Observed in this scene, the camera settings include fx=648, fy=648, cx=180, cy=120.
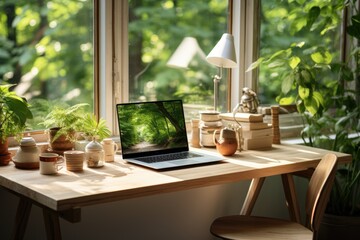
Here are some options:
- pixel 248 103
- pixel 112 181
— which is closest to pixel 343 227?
pixel 248 103

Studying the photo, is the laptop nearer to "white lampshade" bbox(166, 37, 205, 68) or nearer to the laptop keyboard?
the laptop keyboard

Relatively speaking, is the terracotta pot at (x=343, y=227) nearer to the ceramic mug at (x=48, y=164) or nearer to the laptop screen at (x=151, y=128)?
the laptop screen at (x=151, y=128)

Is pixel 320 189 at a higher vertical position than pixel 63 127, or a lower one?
lower

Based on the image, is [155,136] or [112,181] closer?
[112,181]

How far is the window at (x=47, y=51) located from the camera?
2.85 m

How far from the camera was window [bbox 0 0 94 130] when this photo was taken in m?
2.85

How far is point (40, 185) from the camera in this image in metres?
2.33

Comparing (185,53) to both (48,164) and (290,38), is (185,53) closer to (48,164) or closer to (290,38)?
(290,38)

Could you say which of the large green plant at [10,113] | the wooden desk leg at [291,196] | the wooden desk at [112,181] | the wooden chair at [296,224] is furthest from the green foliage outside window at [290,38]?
the large green plant at [10,113]

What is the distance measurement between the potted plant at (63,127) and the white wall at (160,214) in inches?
11.5

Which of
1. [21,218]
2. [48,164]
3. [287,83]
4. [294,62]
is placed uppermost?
[294,62]

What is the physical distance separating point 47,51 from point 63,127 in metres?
0.38

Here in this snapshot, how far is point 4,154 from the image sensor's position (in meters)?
2.65

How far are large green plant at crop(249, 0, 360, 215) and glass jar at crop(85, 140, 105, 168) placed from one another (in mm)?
1121
